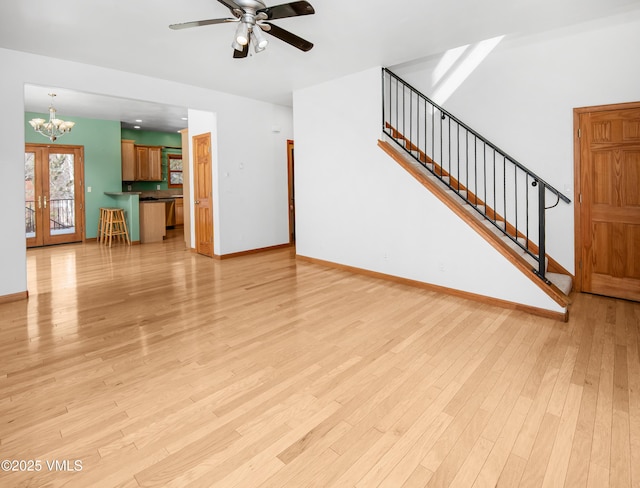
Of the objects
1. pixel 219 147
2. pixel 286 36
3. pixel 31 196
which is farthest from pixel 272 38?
pixel 31 196

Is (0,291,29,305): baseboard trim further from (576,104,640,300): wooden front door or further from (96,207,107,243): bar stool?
(576,104,640,300): wooden front door

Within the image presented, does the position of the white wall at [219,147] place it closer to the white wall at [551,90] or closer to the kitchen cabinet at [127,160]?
the white wall at [551,90]

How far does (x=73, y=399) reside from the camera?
7.36 ft

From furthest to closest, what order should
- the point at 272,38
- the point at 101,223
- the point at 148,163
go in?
1. the point at 148,163
2. the point at 101,223
3. the point at 272,38

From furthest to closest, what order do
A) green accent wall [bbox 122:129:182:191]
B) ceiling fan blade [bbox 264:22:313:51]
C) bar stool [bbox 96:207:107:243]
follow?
green accent wall [bbox 122:129:182:191] < bar stool [bbox 96:207:107:243] < ceiling fan blade [bbox 264:22:313:51]

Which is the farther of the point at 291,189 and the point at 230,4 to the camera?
the point at 291,189

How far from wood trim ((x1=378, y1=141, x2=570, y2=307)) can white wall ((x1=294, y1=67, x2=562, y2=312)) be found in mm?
61

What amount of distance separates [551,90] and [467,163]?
123cm

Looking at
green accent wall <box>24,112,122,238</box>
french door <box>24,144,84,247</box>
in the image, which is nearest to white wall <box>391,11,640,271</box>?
green accent wall <box>24,112,122,238</box>

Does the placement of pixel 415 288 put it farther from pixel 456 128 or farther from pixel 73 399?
pixel 73 399

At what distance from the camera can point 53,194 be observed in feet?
27.8

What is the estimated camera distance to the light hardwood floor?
167 centimetres

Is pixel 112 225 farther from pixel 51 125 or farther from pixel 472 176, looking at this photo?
pixel 472 176

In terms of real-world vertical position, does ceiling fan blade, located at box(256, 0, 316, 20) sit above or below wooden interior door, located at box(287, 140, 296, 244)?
above
